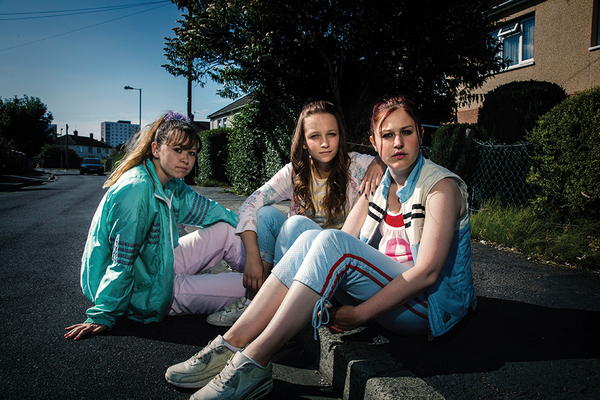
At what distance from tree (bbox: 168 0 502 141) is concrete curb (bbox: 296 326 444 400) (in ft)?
22.4

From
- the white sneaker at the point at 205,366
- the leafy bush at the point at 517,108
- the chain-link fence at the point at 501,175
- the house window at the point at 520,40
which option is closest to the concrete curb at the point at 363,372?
the white sneaker at the point at 205,366

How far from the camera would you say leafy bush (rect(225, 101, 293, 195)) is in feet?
28.7

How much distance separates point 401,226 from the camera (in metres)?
1.90

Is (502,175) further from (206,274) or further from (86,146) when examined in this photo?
(86,146)

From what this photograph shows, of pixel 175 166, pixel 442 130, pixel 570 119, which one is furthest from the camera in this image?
pixel 442 130

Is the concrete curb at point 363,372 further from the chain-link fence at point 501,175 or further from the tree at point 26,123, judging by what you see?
the tree at point 26,123

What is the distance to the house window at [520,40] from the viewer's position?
1253 cm

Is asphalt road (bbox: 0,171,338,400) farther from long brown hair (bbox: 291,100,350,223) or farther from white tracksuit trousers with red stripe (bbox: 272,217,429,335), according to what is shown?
long brown hair (bbox: 291,100,350,223)

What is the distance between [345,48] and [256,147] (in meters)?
3.75

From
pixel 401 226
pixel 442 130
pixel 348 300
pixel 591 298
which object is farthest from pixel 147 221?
pixel 442 130

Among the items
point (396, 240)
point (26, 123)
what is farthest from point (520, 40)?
point (26, 123)

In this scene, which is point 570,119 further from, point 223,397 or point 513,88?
point 223,397

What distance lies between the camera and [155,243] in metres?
2.18

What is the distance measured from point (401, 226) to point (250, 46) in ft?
23.7
